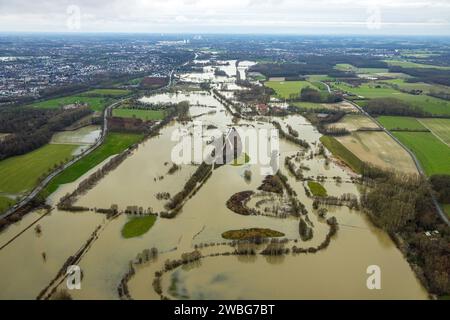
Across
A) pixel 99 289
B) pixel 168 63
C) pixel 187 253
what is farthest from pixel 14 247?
pixel 168 63

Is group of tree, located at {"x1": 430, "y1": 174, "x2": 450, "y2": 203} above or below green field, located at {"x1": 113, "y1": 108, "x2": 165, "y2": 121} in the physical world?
below

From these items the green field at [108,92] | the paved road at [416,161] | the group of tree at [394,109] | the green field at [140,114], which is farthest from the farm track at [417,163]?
the green field at [108,92]

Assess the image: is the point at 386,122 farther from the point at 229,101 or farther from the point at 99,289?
the point at 99,289

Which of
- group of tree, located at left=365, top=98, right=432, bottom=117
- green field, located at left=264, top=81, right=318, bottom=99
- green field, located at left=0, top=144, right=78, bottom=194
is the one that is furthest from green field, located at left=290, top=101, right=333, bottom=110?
green field, located at left=0, top=144, right=78, bottom=194

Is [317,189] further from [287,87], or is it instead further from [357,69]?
[357,69]

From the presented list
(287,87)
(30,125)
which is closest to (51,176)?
(30,125)

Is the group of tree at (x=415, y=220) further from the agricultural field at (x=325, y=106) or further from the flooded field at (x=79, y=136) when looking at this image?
the flooded field at (x=79, y=136)

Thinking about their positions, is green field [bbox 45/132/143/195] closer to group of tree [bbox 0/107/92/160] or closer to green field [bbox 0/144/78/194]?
green field [bbox 0/144/78/194]
